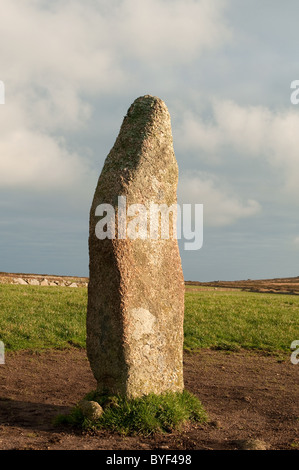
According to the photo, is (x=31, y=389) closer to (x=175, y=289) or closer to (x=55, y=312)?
(x=175, y=289)

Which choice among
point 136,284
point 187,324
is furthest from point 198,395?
point 187,324

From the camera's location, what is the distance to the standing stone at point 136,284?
8047 mm

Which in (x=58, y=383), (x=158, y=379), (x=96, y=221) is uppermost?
(x=96, y=221)

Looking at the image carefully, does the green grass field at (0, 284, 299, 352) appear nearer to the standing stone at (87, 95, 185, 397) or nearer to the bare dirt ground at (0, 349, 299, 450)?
the bare dirt ground at (0, 349, 299, 450)

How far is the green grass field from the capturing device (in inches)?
619

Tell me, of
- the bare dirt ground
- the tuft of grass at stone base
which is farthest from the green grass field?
the tuft of grass at stone base

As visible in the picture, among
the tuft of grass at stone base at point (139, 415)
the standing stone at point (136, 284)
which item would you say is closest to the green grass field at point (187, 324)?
the tuft of grass at stone base at point (139, 415)

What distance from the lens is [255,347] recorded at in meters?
16.9

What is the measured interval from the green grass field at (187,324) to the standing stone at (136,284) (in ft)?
24.1

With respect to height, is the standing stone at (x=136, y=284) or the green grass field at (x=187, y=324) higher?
the standing stone at (x=136, y=284)

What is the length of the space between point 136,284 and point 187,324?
1115 centimetres

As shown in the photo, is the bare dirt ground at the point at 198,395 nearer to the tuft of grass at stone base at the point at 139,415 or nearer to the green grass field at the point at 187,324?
the tuft of grass at stone base at the point at 139,415
